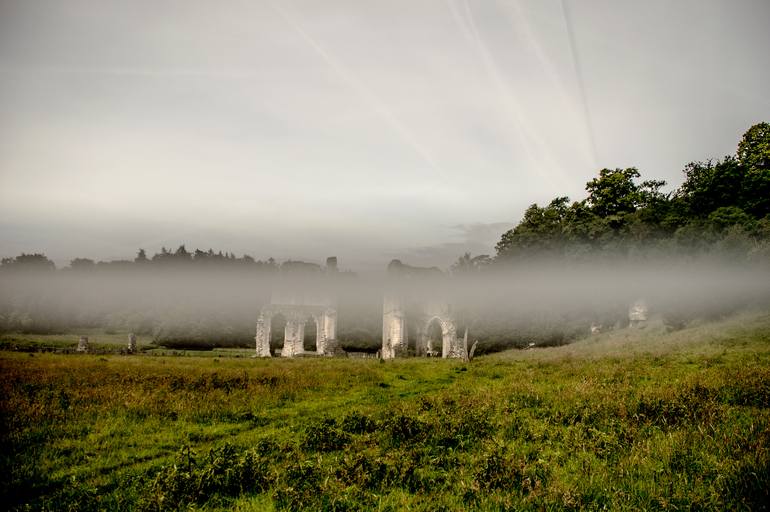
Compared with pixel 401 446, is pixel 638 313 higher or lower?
higher

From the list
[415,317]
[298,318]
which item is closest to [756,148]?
[415,317]

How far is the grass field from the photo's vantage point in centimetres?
464

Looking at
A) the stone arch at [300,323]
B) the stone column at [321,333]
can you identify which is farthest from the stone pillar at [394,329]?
the stone column at [321,333]

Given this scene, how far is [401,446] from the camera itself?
6.86 m

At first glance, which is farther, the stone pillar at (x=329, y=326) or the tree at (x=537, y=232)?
Answer: the tree at (x=537, y=232)

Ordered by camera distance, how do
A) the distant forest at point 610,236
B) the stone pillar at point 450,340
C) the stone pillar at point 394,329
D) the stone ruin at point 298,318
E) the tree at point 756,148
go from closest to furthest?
the distant forest at point 610,236 < the tree at point 756,148 < the stone pillar at point 450,340 < the stone pillar at point 394,329 < the stone ruin at point 298,318

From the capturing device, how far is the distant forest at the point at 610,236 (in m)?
33.3

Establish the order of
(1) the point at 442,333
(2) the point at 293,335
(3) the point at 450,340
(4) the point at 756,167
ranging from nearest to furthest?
1. (4) the point at 756,167
2. (3) the point at 450,340
3. (2) the point at 293,335
4. (1) the point at 442,333

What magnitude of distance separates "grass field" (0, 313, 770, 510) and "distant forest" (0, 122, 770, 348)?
80.4ft

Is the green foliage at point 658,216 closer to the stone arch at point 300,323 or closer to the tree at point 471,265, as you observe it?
the tree at point 471,265

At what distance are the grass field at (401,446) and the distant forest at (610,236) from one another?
80.4ft

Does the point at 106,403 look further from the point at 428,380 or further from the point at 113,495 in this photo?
the point at 428,380

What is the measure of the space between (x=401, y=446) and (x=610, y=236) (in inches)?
1723

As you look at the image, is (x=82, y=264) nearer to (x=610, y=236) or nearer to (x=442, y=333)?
(x=442, y=333)
